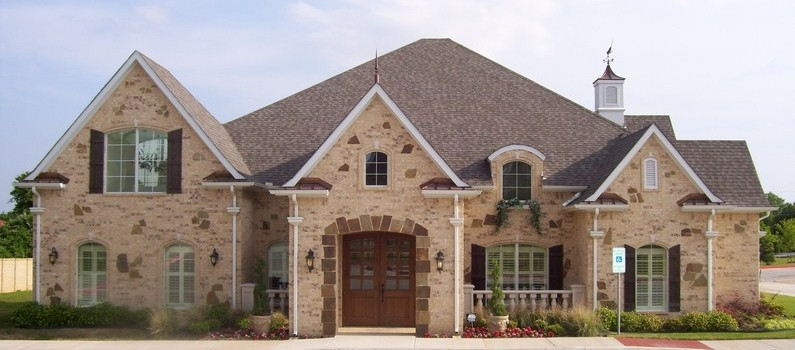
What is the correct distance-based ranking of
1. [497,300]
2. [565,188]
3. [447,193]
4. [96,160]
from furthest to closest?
[565,188] → [96,160] → [497,300] → [447,193]

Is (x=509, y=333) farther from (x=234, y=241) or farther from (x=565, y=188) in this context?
(x=234, y=241)

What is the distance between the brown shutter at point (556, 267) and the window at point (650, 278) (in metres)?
2.42

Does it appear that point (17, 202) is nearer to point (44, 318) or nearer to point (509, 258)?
point (44, 318)

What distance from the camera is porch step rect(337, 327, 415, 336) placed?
801 inches

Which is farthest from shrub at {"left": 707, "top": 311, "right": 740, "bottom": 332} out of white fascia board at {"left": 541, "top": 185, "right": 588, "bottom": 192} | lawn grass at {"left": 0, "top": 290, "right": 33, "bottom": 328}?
lawn grass at {"left": 0, "top": 290, "right": 33, "bottom": 328}

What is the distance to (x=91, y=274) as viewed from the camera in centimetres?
2244

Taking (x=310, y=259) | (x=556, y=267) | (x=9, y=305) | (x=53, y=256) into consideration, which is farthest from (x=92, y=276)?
(x=556, y=267)

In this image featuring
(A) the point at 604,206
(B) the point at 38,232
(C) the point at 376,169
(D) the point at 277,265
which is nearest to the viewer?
(C) the point at 376,169

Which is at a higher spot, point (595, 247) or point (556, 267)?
point (595, 247)

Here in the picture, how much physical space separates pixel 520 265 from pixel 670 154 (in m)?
5.71

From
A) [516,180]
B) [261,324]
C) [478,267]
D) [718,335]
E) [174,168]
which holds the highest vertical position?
[174,168]

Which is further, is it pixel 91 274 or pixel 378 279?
pixel 91 274

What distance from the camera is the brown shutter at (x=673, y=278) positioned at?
22000mm

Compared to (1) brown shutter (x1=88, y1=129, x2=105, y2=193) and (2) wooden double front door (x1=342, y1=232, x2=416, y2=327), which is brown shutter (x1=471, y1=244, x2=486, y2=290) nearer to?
(2) wooden double front door (x1=342, y1=232, x2=416, y2=327)
